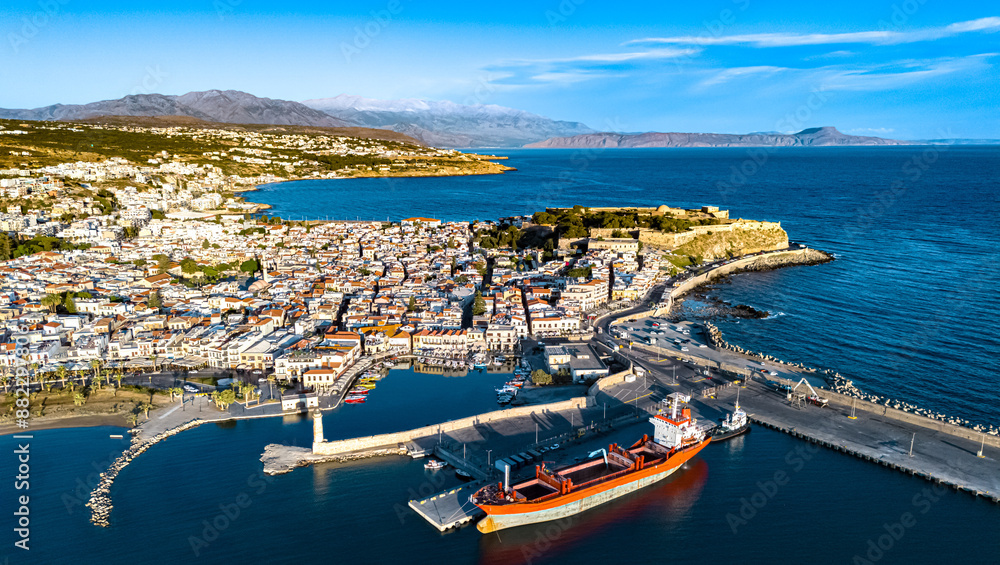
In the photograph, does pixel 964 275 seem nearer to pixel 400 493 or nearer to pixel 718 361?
pixel 718 361

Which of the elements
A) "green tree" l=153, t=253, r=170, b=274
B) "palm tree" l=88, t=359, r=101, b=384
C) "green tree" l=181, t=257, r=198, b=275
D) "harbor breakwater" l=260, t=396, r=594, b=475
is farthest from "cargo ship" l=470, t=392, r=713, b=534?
"green tree" l=153, t=253, r=170, b=274

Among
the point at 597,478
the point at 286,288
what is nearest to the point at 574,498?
the point at 597,478

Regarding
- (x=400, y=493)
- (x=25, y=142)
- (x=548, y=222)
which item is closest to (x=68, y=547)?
(x=400, y=493)

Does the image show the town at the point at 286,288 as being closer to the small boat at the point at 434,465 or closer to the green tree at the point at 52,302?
the green tree at the point at 52,302

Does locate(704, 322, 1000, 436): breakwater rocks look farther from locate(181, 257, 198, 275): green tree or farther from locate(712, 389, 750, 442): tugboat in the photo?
locate(181, 257, 198, 275): green tree

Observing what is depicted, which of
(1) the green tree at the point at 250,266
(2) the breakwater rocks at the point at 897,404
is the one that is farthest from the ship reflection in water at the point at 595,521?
(1) the green tree at the point at 250,266
